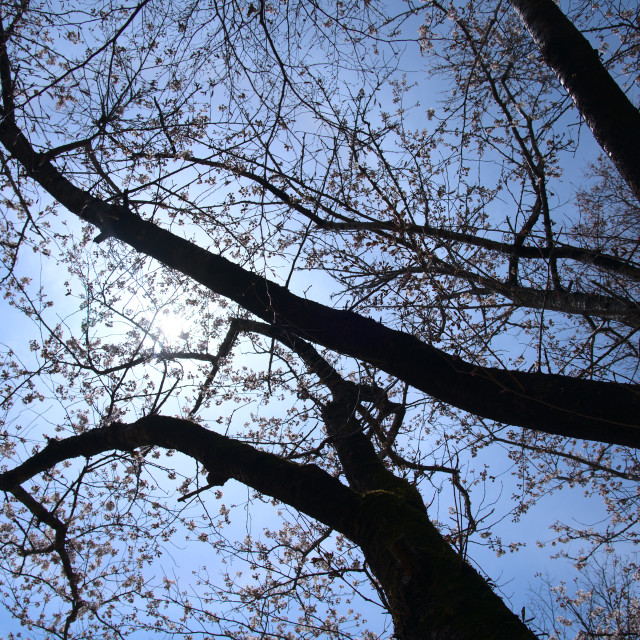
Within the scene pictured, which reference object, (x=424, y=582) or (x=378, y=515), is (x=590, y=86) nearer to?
(x=378, y=515)

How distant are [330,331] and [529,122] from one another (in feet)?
11.2

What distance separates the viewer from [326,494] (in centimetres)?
251

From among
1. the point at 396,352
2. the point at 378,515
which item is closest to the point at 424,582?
the point at 378,515

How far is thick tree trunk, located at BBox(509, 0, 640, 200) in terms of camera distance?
275 cm

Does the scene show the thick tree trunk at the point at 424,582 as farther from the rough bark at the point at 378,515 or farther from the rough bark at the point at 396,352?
the rough bark at the point at 396,352

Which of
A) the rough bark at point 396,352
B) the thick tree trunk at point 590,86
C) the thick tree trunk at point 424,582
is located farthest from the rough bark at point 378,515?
the thick tree trunk at point 590,86

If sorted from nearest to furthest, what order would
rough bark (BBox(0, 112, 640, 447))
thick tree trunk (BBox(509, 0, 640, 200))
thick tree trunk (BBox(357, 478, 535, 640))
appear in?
thick tree trunk (BBox(357, 478, 535, 640)), rough bark (BBox(0, 112, 640, 447)), thick tree trunk (BBox(509, 0, 640, 200))

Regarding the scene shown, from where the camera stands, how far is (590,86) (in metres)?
3.03

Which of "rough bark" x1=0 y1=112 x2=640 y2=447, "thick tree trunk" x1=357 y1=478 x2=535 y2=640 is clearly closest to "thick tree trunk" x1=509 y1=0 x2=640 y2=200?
"rough bark" x1=0 y1=112 x2=640 y2=447

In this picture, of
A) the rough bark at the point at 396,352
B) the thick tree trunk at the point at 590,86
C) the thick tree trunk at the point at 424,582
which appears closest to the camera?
the thick tree trunk at the point at 424,582

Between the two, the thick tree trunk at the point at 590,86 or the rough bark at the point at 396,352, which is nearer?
the rough bark at the point at 396,352

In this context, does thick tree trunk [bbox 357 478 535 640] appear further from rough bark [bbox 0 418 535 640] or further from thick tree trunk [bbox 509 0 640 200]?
thick tree trunk [bbox 509 0 640 200]

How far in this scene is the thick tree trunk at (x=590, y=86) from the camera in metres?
2.75

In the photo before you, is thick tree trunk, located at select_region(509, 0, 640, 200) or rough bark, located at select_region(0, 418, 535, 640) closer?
rough bark, located at select_region(0, 418, 535, 640)
